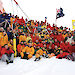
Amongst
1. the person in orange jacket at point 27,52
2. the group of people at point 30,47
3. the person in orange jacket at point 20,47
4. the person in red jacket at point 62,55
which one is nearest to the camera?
the group of people at point 30,47

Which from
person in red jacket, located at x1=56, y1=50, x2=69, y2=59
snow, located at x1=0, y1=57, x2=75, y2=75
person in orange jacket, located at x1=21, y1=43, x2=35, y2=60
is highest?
person in orange jacket, located at x1=21, y1=43, x2=35, y2=60

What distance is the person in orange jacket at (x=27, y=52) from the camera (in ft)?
15.4

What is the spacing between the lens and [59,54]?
494 cm

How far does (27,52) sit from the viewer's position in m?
4.82

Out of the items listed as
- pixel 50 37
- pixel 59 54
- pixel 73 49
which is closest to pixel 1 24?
pixel 50 37

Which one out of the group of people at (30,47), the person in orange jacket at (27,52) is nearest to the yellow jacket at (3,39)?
the group of people at (30,47)

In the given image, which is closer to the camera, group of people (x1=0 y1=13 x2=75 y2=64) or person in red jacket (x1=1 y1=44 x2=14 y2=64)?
person in red jacket (x1=1 y1=44 x2=14 y2=64)

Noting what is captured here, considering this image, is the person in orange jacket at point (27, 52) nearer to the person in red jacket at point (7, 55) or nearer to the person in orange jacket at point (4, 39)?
the person in red jacket at point (7, 55)

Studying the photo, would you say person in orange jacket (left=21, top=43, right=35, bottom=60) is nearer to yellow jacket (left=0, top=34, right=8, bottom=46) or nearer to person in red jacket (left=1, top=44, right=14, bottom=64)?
person in red jacket (left=1, top=44, right=14, bottom=64)

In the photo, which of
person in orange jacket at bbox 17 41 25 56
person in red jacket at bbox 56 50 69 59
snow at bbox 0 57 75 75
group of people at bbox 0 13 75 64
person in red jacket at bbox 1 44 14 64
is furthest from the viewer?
person in orange jacket at bbox 17 41 25 56

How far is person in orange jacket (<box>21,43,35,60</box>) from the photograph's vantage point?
470 centimetres

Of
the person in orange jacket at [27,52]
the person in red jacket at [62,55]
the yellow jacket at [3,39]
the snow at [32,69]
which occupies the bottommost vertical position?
the snow at [32,69]

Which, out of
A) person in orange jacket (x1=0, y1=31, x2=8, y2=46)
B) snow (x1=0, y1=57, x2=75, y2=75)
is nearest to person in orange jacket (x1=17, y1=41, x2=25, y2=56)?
person in orange jacket (x1=0, y1=31, x2=8, y2=46)

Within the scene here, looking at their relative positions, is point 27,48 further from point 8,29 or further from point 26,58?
point 8,29
